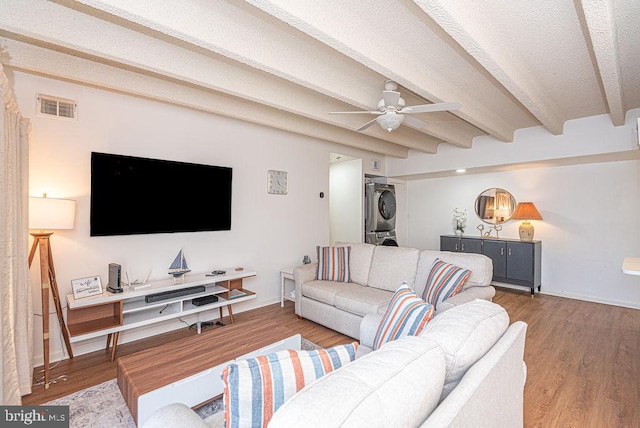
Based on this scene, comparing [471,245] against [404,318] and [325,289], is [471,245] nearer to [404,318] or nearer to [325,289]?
[325,289]

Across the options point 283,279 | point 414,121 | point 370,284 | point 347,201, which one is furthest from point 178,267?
point 347,201

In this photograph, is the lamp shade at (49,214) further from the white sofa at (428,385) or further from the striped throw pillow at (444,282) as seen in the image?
the striped throw pillow at (444,282)

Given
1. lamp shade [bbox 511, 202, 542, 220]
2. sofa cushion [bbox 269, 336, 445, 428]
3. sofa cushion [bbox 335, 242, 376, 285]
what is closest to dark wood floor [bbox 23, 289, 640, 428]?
sofa cushion [bbox 335, 242, 376, 285]

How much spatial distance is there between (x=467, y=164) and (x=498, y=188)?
2.81ft

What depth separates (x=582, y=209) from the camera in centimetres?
452

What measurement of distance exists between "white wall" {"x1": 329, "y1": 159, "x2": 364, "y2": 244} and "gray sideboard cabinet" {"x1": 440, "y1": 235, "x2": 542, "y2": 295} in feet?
6.37

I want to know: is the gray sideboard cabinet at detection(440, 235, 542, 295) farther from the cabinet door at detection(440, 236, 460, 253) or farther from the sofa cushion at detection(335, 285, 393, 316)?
the sofa cushion at detection(335, 285, 393, 316)

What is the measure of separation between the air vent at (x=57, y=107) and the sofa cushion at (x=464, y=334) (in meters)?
3.30

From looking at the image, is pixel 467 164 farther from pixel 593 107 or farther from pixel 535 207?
pixel 593 107

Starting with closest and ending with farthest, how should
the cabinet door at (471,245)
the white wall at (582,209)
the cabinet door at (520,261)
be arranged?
the white wall at (582,209), the cabinet door at (520,261), the cabinet door at (471,245)

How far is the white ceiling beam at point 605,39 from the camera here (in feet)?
5.19

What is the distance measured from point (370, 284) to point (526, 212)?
3106mm

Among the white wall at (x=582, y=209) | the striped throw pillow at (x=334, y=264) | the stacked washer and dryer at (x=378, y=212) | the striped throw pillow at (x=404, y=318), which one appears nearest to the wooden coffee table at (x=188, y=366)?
the striped throw pillow at (x=404, y=318)

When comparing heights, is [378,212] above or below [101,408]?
above
